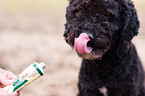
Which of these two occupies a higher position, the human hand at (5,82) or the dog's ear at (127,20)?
the dog's ear at (127,20)

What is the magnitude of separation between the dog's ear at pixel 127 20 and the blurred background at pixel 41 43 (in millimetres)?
732

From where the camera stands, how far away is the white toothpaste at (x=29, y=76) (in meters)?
1.54

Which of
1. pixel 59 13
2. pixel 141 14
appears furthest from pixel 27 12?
pixel 141 14

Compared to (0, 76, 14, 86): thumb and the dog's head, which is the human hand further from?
the dog's head

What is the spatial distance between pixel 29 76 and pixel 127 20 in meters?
1.10

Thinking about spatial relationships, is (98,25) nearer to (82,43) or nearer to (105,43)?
(105,43)

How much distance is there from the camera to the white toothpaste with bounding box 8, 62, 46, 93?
154 centimetres

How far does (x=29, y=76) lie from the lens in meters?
1.58

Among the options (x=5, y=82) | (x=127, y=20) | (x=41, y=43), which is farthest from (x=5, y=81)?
(x=41, y=43)

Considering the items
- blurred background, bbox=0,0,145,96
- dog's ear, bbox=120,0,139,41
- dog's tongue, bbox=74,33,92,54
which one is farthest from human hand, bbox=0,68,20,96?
dog's ear, bbox=120,0,139,41

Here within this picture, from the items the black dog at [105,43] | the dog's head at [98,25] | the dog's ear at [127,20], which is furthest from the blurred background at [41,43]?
the dog's ear at [127,20]

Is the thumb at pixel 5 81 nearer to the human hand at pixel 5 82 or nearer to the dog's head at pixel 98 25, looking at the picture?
the human hand at pixel 5 82

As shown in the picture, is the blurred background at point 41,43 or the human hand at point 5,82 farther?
the blurred background at point 41,43

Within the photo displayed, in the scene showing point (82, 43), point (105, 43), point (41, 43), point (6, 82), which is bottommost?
point (6, 82)
